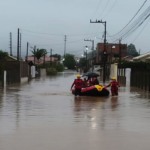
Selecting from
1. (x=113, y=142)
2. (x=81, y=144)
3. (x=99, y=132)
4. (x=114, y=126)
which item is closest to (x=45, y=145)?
(x=81, y=144)

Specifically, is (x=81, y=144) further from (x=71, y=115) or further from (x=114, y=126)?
(x=71, y=115)

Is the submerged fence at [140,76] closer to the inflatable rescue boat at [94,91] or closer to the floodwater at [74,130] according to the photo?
the inflatable rescue boat at [94,91]

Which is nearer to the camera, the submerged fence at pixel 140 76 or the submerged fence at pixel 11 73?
the submerged fence at pixel 140 76

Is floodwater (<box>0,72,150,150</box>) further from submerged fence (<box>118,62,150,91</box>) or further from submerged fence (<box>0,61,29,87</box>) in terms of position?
submerged fence (<box>0,61,29,87</box>)

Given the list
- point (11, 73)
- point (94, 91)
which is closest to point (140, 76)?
point (94, 91)

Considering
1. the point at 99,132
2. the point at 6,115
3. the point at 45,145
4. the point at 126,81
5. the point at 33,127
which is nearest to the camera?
the point at 45,145

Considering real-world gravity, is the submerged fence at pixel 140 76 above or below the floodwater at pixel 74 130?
above

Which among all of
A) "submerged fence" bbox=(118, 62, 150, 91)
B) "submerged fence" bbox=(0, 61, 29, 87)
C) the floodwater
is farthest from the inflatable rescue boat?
"submerged fence" bbox=(0, 61, 29, 87)

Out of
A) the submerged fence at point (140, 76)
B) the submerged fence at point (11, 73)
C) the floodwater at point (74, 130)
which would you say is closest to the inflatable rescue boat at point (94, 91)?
the submerged fence at point (140, 76)

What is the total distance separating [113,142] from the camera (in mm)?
10656

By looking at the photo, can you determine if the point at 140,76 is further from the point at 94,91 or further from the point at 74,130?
the point at 74,130

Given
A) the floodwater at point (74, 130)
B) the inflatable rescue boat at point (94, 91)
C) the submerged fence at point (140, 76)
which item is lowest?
the floodwater at point (74, 130)

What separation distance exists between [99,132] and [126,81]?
37.3 meters

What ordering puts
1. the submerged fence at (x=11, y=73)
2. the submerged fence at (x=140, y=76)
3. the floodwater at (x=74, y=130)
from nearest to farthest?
the floodwater at (x=74, y=130) < the submerged fence at (x=140, y=76) < the submerged fence at (x=11, y=73)
